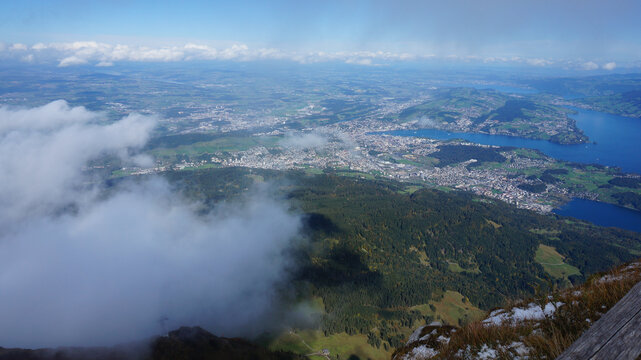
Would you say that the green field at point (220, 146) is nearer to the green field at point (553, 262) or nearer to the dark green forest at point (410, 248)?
the dark green forest at point (410, 248)

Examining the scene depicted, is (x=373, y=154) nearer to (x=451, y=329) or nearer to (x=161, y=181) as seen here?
(x=161, y=181)

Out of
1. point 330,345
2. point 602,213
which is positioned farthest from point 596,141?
point 330,345

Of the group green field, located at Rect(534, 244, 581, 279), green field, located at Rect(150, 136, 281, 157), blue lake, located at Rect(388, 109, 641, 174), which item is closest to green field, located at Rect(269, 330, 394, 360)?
green field, located at Rect(534, 244, 581, 279)

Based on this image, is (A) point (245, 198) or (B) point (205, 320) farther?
(A) point (245, 198)

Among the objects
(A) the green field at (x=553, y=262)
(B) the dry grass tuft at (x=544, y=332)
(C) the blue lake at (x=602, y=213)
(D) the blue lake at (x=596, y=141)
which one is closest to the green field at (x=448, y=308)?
(A) the green field at (x=553, y=262)

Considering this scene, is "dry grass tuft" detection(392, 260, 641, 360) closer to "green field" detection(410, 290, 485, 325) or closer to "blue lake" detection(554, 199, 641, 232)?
"green field" detection(410, 290, 485, 325)

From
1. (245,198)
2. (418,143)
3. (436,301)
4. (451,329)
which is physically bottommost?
(436,301)

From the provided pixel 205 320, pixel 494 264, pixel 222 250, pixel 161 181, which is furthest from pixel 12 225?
pixel 494 264

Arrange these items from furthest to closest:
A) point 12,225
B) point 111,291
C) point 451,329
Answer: point 12,225
point 111,291
point 451,329

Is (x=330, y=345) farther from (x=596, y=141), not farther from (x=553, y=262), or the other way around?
(x=596, y=141)
